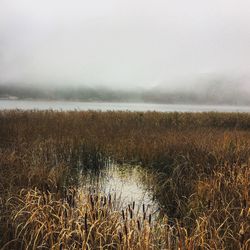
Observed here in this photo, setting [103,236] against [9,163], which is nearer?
[103,236]

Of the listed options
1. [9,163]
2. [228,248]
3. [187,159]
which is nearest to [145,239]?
[228,248]

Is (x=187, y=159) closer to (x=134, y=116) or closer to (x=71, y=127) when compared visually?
(x=71, y=127)

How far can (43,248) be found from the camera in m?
3.89

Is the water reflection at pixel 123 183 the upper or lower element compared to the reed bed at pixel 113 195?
lower

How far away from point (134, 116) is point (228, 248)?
641 inches

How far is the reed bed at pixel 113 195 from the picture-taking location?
394 centimetres

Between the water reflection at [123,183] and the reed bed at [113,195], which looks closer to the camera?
the reed bed at [113,195]

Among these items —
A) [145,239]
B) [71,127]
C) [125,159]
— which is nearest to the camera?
[145,239]

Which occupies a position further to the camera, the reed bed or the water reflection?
the water reflection

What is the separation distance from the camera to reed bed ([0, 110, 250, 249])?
3.94 m

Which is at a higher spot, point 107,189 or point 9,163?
point 9,163

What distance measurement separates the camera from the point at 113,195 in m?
6.90

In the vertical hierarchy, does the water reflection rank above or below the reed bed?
below

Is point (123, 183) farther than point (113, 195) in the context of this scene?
Yes
